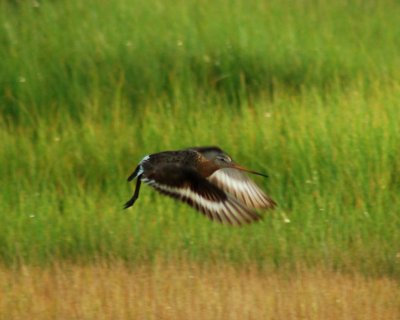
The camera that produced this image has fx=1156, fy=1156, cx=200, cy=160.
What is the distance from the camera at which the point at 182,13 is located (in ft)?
35.2

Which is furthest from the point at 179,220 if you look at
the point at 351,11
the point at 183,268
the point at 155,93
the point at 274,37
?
the point at 351,11

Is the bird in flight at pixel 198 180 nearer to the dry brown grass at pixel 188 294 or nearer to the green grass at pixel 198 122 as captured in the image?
the dry brown grass at pixel 188 294

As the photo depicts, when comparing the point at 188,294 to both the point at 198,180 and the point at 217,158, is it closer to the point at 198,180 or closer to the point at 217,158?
the point at 198,180

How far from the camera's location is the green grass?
757 centimetres

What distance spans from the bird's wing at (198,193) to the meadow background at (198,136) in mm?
577

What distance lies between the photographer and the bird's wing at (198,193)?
252 inches

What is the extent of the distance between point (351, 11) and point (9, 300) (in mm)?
6128

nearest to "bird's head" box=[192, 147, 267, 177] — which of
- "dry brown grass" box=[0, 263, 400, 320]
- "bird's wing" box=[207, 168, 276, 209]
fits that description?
"bird's wing" box=[207, 168, 276, 209]

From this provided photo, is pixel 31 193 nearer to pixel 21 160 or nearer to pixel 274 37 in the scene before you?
pixel 21 160

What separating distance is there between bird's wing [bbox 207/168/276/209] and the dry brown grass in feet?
1.59

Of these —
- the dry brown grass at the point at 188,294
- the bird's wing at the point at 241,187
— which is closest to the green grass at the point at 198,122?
the dry brown grass at the point at 188,294

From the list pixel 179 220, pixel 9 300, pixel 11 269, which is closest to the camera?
pixel 9 300

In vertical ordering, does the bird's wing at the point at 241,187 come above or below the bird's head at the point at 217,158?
below

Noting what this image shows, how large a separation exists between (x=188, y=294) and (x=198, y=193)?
650 millimetres
